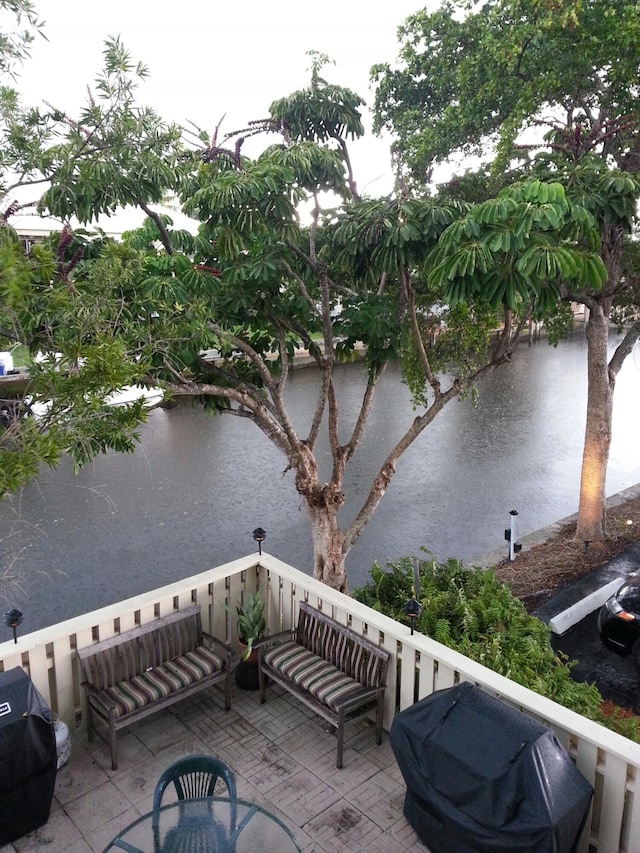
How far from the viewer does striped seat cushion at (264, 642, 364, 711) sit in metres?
4.69

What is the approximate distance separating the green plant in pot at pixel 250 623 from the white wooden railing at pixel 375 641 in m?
0.32

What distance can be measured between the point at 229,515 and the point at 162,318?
7622mm

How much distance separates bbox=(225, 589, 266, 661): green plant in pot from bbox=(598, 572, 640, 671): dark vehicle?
3862 mm

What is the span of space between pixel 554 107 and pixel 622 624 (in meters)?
6.07

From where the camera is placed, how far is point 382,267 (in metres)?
6.18

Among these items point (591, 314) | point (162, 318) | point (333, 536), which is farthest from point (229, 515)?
point (162, 318)

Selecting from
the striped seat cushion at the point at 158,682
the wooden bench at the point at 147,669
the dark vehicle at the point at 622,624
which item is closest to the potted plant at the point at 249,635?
the wooden bench at the point at 147,669

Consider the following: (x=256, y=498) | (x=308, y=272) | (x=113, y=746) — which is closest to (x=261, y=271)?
(x=308, y=272)

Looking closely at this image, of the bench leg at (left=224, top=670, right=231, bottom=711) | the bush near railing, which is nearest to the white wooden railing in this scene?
the bench leg at (left=224, top=670, right=231, bottom=711)

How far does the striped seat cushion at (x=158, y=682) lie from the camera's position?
4.61 metres

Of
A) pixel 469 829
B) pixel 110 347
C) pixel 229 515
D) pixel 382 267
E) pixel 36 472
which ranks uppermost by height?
pixel 382 267

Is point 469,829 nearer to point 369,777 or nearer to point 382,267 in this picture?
point 369,777

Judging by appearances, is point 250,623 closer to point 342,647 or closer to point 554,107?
point 342,647

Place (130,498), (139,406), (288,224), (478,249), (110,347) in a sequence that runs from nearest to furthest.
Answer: (110,347)
(139,406)
(478,249)
(288,224)
(130,498)
